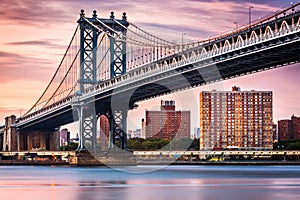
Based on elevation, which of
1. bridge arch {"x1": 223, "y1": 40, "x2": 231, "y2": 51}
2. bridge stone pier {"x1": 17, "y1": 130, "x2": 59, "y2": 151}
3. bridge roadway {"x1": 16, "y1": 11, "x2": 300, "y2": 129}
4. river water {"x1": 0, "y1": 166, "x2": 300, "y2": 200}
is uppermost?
bridge arch {"x1": 223, "y1": 40, "x2": 231, "y2": 51}

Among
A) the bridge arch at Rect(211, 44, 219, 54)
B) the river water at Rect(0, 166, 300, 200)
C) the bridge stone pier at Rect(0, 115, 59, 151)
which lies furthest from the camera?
the bridge stone pier at Rect(0, 115, 59, 151)

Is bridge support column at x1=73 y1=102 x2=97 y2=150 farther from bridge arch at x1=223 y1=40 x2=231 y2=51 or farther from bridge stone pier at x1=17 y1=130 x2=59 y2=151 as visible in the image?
bridge stone pier at x1=17 y1=130 x2=59 y2=151

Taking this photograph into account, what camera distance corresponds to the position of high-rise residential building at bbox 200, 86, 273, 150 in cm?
16362

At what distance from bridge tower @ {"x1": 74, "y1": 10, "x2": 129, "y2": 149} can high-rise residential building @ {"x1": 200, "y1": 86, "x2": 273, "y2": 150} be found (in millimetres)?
70875

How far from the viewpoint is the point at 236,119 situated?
168875 millimetres

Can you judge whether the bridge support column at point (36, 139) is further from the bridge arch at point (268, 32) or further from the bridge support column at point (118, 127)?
the bridge arch at point (268, 32)

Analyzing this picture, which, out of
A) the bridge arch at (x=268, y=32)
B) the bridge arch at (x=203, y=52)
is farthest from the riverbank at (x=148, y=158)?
the bridge arch at (x=268, y=32)

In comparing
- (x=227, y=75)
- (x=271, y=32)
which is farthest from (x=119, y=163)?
(x=271, y=32)

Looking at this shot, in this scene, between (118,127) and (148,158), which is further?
(148,158)

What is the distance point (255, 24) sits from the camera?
5403cm

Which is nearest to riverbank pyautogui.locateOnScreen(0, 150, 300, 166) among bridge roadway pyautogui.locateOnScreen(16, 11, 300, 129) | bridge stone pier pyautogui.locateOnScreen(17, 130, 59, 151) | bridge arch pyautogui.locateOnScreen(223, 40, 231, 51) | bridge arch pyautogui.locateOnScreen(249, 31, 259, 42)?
bridge stone pier pyautogui.locateOnScreen(17, 130, 59, 151)

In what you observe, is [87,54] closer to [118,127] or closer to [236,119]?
[118,127]

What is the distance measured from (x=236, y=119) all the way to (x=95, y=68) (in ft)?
271

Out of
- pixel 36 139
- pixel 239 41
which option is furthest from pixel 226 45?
pixel 36 139
